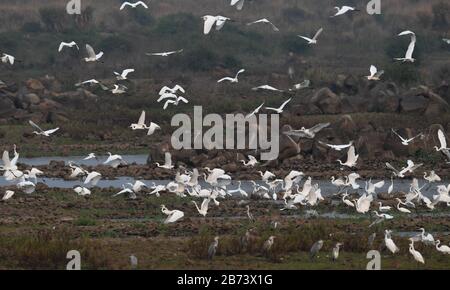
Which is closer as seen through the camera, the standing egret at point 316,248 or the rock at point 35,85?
Answer: the standing egret at point 316,248

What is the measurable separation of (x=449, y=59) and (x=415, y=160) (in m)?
27.7

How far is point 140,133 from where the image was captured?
4050cm

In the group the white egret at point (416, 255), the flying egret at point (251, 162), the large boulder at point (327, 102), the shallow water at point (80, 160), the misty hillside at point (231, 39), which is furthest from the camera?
the misty hillside at point (231, 39)

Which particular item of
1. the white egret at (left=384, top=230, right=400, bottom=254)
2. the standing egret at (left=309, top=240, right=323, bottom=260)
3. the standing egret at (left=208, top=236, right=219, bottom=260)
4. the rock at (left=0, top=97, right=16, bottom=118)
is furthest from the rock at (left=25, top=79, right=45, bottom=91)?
the white egret at (left=384, top=230, right=400, bottom=254)

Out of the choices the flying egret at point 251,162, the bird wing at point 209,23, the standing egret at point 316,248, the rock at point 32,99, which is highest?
the bird wing at point 209,23

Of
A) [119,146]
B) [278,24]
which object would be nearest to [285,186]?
[119,146]

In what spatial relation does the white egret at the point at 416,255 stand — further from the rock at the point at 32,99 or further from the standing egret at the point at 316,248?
the rock at the point at 32,99

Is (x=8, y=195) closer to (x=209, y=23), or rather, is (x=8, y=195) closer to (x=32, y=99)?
(x=209, y=23)

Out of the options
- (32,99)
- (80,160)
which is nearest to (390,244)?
(80,160)

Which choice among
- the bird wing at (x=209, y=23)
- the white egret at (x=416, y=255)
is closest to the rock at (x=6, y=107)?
the bird wing at (x=209, y=23)

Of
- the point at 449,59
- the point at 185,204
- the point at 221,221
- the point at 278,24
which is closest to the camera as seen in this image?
the point at 221,221

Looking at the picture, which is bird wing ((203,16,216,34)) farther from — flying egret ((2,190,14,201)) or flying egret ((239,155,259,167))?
flying egret ((239,155,259,167))

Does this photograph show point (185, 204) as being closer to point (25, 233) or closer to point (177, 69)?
point (25, 233)

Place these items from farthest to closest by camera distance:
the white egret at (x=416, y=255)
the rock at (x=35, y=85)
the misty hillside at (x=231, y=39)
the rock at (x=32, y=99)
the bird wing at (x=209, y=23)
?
the misty hillside at (x=231, y=39)
the rock at (x=35, y=85)
the rock at (x=32, y=99)
the bird wing at (x=209, y=23)
the white egret at (x=416, y=255)
